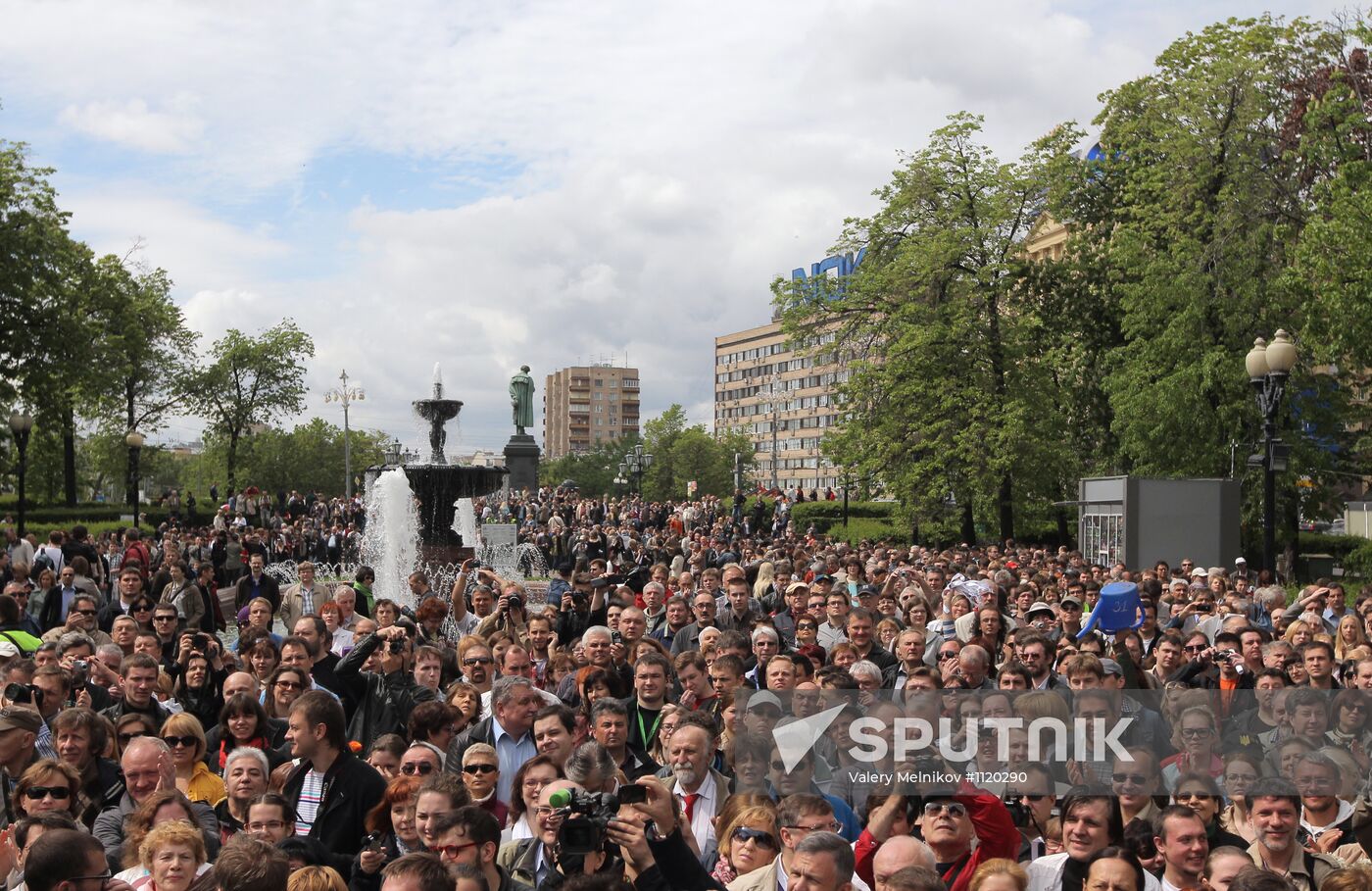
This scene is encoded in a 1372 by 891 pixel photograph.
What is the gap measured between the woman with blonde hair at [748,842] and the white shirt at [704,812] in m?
0.45

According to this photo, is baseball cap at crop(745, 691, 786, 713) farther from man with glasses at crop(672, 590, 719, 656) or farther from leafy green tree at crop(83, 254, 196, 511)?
leafy green tree at crop(83, 254, 196, 511)

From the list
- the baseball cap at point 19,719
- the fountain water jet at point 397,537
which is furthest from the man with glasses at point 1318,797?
the fountain water jet at point 397,537

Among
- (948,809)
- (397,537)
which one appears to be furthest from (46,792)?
(397,537)

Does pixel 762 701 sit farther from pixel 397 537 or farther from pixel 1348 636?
pixel 397 537

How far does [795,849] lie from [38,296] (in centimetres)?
3725

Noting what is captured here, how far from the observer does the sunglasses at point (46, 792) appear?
6023 millimetres

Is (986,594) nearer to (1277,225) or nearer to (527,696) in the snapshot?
(527,696)

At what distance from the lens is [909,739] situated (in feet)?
22.0

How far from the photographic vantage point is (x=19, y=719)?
6832 millimetres

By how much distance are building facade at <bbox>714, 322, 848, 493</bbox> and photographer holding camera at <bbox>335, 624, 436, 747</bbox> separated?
133078mm

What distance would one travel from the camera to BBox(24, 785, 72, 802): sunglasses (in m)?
6.02

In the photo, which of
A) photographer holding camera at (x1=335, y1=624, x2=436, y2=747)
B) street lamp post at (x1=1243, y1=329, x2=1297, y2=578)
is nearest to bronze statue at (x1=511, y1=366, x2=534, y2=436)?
street lamp post at (x1=1243, y1=329, x2=1297, y2=578)

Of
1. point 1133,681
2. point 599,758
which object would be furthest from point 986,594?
point 599,758

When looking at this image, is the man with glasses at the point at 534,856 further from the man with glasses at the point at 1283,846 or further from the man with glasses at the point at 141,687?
the man with glasses at the point at 141,687
